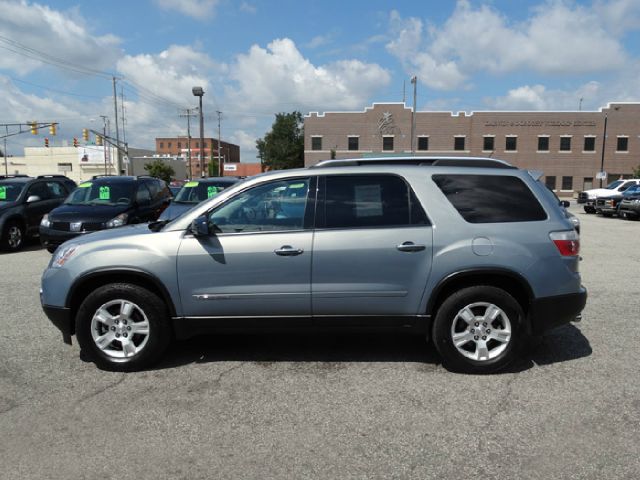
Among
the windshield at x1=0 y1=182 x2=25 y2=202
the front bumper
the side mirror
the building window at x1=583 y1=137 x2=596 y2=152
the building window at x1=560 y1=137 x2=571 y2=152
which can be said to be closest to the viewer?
the side mirror

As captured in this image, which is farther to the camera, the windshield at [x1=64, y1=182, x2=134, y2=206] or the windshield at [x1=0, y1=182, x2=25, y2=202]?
the windshield at [x1=0, y1=182, x2=25, y2=202]

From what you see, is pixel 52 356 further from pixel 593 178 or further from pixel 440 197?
pixel 593 178

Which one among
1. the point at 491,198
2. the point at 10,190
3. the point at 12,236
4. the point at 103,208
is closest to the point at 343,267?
the point at 491,198

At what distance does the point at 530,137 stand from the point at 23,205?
178 ft

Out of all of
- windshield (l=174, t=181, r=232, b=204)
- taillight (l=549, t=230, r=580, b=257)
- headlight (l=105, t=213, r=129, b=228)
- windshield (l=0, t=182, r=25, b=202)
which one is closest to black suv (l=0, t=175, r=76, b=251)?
windshield (l=0, t=182, r=25, b=202)

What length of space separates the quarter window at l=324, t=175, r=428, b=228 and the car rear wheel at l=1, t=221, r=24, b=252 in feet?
34.0

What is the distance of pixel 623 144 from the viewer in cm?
5484

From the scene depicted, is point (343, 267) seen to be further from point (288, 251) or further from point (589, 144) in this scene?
point (589, 144)

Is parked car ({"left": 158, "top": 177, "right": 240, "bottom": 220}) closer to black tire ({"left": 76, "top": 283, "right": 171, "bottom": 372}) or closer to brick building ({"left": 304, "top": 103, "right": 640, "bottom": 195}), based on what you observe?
black tire ({"left": 76, "top": 283, "right": 171, "bottom": 372})

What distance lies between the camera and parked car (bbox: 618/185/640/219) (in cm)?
2006

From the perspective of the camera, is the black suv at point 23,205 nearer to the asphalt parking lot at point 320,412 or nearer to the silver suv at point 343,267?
the asphalt parking lot at point 320,412

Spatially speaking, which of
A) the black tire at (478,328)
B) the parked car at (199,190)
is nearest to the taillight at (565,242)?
the black tire at (478,328)

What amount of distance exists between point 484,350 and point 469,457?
53.4 inches

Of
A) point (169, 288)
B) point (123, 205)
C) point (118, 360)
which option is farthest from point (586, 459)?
point (123, 205)
